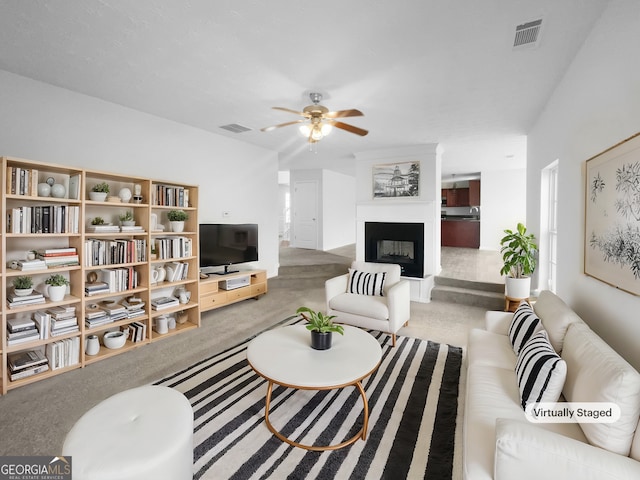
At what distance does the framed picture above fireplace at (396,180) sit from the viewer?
5.26 metres

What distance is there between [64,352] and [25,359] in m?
0.26

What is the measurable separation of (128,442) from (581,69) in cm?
366

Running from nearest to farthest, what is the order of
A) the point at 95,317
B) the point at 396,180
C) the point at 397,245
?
the point at 95,317 < the point at 396,180 < the point at 397,245

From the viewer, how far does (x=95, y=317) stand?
2.94m

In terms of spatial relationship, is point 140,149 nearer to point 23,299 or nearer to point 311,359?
point 23,299

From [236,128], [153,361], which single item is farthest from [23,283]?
[236,128]

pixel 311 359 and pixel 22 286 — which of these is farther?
pixel 22 286

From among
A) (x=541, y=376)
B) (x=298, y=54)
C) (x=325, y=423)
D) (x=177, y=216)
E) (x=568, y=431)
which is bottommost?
(x=325, y=423)

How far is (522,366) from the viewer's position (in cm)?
169

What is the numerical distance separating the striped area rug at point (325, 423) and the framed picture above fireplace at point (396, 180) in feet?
10.5

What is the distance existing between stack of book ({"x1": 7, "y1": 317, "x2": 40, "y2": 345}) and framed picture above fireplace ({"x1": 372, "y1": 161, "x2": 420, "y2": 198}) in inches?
194

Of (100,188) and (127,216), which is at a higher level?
(100,188)

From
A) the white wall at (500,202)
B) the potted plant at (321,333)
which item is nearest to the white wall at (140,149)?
the potted plant at (321,333)

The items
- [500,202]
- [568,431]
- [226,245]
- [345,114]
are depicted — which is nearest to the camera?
[568,431]
